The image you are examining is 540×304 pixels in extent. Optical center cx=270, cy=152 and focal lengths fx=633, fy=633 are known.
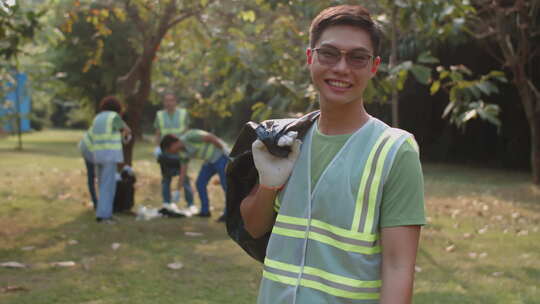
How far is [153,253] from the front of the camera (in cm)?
734

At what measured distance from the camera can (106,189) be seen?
9.10 metres

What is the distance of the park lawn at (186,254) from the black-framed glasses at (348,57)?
3784 mm

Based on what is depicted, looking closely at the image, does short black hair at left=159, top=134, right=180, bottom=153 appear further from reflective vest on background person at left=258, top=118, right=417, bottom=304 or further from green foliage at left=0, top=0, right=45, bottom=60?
reflective vest on background person at left=258, top=118, right=417, bottom=304

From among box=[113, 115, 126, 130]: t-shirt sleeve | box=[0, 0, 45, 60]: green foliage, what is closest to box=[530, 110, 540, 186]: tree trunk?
box=[113, 115, 126, 130]: t-shirt sleeve

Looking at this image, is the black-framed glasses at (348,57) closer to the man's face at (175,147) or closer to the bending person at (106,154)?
the bending person at (106,154)

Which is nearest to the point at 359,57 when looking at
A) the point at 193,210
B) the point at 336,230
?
the point at 336,230

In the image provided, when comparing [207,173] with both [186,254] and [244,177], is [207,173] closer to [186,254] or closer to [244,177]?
[186,254]

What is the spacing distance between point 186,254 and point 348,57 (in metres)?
5.47

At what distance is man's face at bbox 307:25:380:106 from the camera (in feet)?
7.20

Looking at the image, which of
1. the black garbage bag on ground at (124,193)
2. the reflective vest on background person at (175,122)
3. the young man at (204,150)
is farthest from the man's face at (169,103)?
the black garbage bag on ground at (124,193)

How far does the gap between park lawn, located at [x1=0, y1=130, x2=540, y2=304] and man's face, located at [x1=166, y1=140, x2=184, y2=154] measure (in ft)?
3.49

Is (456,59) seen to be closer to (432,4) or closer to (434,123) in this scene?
(434,123)

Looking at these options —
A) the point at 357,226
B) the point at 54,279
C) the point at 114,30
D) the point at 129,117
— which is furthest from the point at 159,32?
the point at 114,30

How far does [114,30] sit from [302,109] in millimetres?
19794
